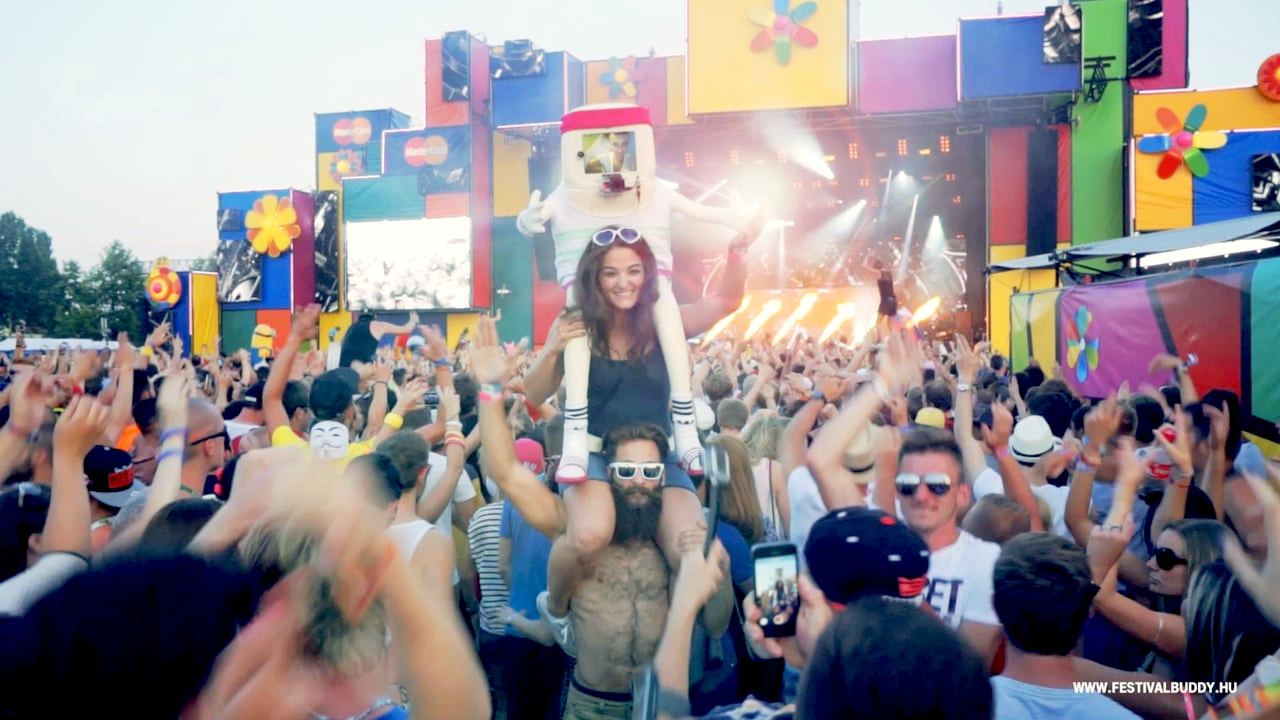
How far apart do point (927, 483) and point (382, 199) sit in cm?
2412

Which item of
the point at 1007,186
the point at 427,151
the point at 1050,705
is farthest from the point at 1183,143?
the point at 1050,705

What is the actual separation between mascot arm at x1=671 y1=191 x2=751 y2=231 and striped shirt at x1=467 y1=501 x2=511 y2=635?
1635 millimetres

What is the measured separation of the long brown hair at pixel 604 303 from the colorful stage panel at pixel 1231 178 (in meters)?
19.5

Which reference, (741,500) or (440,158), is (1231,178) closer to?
(440,158)

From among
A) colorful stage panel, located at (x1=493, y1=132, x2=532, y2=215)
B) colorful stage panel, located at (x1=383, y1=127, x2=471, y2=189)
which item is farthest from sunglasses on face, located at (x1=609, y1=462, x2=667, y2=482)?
colorful stage panel, located at (x1=383, y1=127, x2=471, y2=189)

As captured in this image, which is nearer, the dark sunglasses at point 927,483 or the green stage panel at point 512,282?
the dark sunglasses at point 927,483

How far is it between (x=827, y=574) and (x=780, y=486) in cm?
249

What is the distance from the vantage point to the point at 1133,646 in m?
3.79

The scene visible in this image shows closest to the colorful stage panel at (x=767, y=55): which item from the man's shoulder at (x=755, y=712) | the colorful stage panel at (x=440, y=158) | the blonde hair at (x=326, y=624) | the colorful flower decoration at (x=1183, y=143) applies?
the colorful flower decoration at (x=1183, y=143)

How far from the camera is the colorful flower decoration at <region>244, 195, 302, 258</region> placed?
86.2 feet

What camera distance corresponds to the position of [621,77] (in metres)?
23.3

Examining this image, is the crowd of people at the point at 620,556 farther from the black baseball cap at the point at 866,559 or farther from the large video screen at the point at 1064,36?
the large video screen at the point at 1064,36

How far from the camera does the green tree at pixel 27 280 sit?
5284 centimetres

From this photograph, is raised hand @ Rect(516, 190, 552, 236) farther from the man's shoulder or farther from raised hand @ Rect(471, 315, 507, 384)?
the man's shoulder
